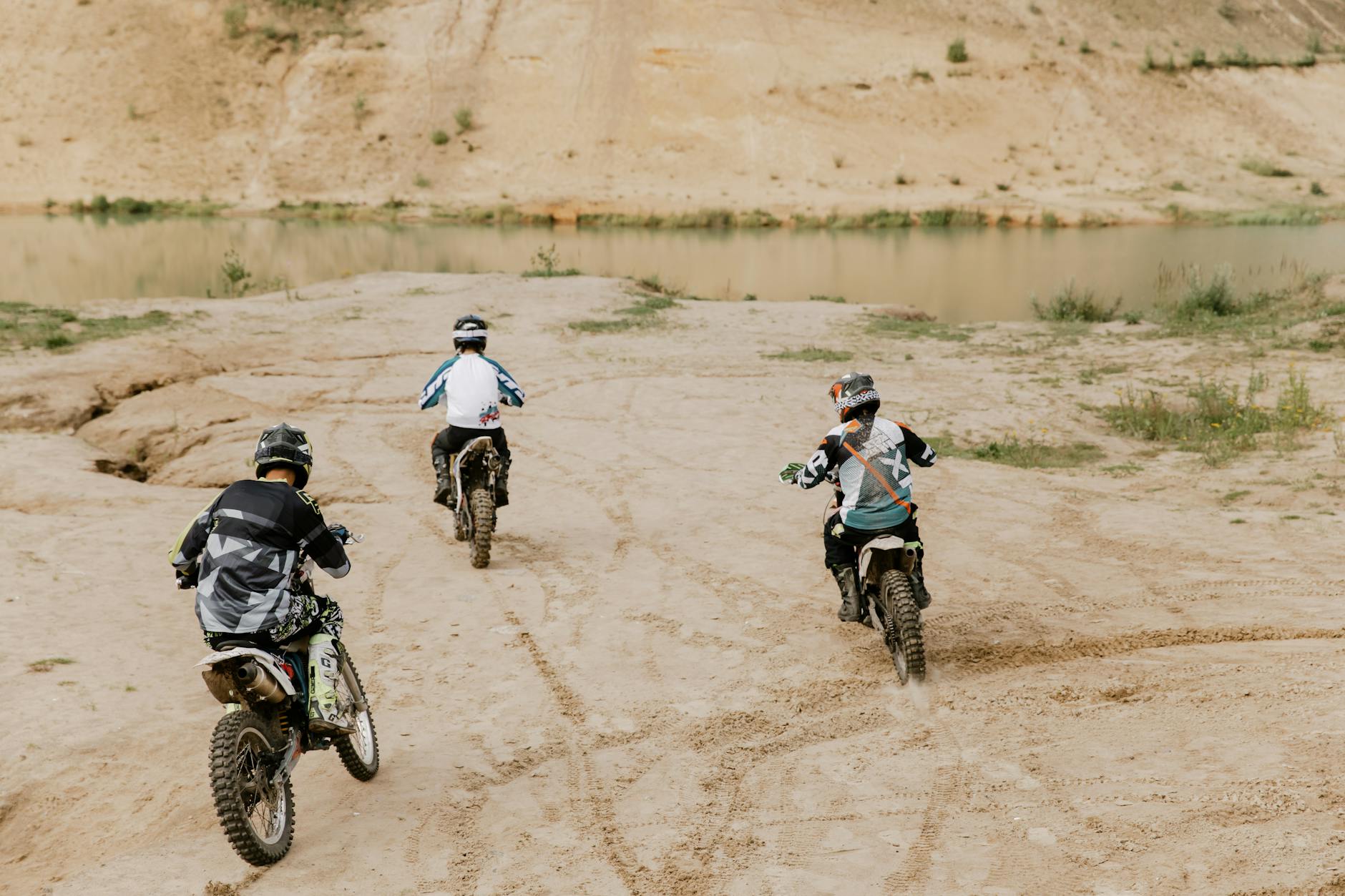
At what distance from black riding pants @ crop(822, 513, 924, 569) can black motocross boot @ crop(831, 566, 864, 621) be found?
0.14ft

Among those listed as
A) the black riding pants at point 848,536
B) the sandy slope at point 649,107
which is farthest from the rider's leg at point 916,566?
the sandy slope at point 649,107

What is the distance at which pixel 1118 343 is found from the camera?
19.6 meters

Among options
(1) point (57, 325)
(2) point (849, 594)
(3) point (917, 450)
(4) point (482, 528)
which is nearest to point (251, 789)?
(2) point (849, 594)

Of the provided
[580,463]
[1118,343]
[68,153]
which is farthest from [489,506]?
[68,153]

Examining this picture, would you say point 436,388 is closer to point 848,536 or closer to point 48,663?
point 48,663

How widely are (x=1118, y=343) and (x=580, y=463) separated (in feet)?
36.8

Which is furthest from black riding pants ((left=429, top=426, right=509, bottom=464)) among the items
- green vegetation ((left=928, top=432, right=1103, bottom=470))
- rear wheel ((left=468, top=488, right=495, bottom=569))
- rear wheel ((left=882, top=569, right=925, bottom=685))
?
green vegetation ((left=928, top=432, right=1103, bottom=470))

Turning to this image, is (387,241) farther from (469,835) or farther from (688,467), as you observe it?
Result: (469,835)

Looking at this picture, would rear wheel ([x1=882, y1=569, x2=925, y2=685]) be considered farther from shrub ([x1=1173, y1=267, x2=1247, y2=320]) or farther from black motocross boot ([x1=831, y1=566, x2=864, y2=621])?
shrub ([x1=1173, y1=267, x2=1247, y2=320])

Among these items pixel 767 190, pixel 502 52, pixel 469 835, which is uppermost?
pixel 502 52

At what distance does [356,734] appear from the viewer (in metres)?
5.83

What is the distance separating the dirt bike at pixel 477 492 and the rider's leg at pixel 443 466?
4.7 inches

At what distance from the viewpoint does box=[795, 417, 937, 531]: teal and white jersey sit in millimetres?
7121

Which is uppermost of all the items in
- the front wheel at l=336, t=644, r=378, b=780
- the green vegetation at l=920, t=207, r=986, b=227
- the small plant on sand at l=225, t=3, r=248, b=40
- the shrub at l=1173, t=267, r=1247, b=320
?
the small plant on sand at l=225, t=3, r=248, b=40
